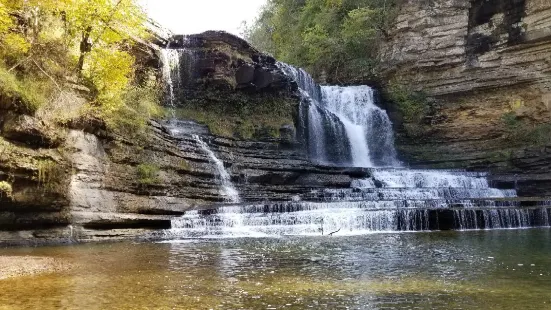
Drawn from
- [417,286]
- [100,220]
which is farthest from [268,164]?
[417,286]

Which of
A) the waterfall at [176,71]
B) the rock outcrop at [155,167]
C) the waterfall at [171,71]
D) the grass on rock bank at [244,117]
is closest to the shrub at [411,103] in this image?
the rock outcrop at [155,167]

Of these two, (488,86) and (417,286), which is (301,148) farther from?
(417,286)

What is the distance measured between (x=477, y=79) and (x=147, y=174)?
19.9 m

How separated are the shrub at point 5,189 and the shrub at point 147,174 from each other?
4.35 m

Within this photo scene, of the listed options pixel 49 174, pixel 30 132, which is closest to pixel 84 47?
pixel 30 132

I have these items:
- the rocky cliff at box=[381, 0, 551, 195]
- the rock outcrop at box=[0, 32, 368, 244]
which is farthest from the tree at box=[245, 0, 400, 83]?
the rock outcrop at box=[0, 32, 368, 244]

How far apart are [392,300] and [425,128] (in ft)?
79.9

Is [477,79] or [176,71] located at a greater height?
[176,71]

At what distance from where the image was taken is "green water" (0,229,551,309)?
6.00 m

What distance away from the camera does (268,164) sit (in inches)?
867

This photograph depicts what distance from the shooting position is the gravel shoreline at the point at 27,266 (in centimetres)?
837

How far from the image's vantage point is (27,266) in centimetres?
904

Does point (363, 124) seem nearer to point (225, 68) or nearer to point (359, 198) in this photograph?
point (225, 68)

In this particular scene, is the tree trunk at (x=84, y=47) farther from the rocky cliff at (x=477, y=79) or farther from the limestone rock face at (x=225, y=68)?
the rocky cliff at (x=477, y=79)
